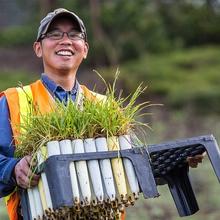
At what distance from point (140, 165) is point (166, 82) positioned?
64.4 feet

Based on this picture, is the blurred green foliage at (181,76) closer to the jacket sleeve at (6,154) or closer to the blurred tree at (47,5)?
the blurred tree at (47,5)

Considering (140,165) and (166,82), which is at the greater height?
(166,82)

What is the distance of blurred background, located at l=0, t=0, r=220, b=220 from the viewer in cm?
2056

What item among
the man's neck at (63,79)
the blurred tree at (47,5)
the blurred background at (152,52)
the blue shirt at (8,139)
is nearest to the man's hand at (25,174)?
the blue shirt at (8,139)

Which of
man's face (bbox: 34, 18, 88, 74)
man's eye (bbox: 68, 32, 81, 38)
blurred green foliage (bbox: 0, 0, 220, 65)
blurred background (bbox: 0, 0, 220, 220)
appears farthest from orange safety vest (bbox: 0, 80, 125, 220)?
blurred green foliage (bbox: 0, 0, 220, 65)

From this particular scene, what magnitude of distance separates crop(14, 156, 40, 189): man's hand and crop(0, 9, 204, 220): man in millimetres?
158

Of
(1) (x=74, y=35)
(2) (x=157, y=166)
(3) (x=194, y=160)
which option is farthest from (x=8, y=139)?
(3) (x=194, y=160)

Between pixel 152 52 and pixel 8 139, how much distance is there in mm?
21756

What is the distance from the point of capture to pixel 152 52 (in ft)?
83.7

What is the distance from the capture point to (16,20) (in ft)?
104

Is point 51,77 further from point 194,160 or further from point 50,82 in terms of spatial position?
point 194,160

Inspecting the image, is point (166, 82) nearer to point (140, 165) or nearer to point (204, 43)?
point (204, 43)

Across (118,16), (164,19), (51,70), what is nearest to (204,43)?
(164,19)

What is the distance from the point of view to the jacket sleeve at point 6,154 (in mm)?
3748
